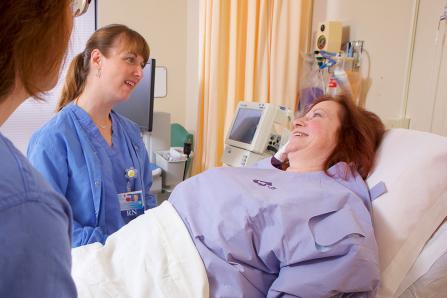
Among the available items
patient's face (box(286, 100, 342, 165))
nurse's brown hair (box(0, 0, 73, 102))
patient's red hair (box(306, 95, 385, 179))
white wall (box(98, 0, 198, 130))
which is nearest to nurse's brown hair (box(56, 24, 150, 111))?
patient's face (box(286, 100, 342, 165))

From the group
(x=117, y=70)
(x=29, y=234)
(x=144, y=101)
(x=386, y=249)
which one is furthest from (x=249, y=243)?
(x=144, y=101)

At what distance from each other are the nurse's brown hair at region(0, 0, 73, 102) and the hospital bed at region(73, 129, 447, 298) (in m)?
0.60

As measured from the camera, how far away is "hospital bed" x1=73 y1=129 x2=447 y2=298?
921 mm

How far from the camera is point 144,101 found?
226 cm

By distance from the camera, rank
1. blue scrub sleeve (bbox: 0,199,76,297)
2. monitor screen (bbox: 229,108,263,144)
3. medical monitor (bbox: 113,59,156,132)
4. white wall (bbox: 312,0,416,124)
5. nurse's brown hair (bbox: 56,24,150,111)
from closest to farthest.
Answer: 1. blue scrub sleeve (bbox: 0,199,76,297)
2. nurse's brown hair (bbox: 56,24,150,111)
3. white wall (bbox: 312,0,416,124)
4. monitor screen (bbox: 229,108,263,144)
5. medical monitor (bbox: 113,59,156,132)

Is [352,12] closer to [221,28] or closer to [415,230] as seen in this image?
[221,28]

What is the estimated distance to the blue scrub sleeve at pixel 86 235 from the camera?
1216 millimetres

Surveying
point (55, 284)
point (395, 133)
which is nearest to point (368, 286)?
point (395, 133)

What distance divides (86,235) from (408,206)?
41.0 inches

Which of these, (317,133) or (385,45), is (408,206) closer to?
(317,133)

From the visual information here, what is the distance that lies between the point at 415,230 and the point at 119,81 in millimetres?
1166

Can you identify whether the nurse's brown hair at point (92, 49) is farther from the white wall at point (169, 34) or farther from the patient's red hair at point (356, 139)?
the white wall at point (169, 34)

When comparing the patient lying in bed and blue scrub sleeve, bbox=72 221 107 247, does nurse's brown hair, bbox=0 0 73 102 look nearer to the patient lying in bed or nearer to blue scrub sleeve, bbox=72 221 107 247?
the patient lying in bed

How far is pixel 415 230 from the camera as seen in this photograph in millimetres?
1032
